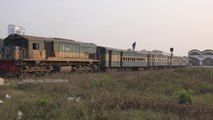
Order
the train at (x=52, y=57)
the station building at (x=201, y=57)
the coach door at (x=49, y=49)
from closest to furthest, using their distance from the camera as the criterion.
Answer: the train at (x=52, y=57) → the coach door at (x=49, y=49) → the station building at (x=201, y=57)

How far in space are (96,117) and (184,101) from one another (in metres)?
5.05

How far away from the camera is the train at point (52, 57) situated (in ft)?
90.9

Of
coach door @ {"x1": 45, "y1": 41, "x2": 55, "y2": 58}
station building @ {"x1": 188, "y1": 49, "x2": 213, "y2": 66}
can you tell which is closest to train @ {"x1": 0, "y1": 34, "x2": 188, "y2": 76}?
coach door @ {"x1": 45, "y1": 41, "x2": 55, "y2": 58}

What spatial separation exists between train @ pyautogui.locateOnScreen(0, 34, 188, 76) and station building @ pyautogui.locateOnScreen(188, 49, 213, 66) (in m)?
70.5

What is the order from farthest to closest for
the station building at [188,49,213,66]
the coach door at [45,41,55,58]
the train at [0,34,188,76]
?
the station building at [188,49,213,66] < the coach door at [45,41,55,58] < the train at [0,34,188,76]

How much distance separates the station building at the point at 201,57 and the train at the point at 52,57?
70520mm

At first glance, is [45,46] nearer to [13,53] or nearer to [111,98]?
[13,53]

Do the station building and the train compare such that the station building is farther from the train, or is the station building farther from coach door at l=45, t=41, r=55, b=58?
coach door at l=45, t=41, r=55, b=58

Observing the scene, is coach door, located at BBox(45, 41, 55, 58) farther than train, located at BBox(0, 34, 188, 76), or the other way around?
coach door, located at BBox(45, 41, 55, 58)

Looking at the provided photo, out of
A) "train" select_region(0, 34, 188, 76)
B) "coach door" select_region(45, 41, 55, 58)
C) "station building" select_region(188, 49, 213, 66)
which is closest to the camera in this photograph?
"train" select_region(0, 34, 188, 76)

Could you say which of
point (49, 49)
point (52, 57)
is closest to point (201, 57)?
point (49, 49)

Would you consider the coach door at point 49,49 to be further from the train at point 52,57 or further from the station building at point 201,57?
the station building at point 201,57

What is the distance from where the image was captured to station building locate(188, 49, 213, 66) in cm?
11131

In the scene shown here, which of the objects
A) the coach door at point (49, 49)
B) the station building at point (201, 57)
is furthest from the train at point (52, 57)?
the station building at point (201, 57)
